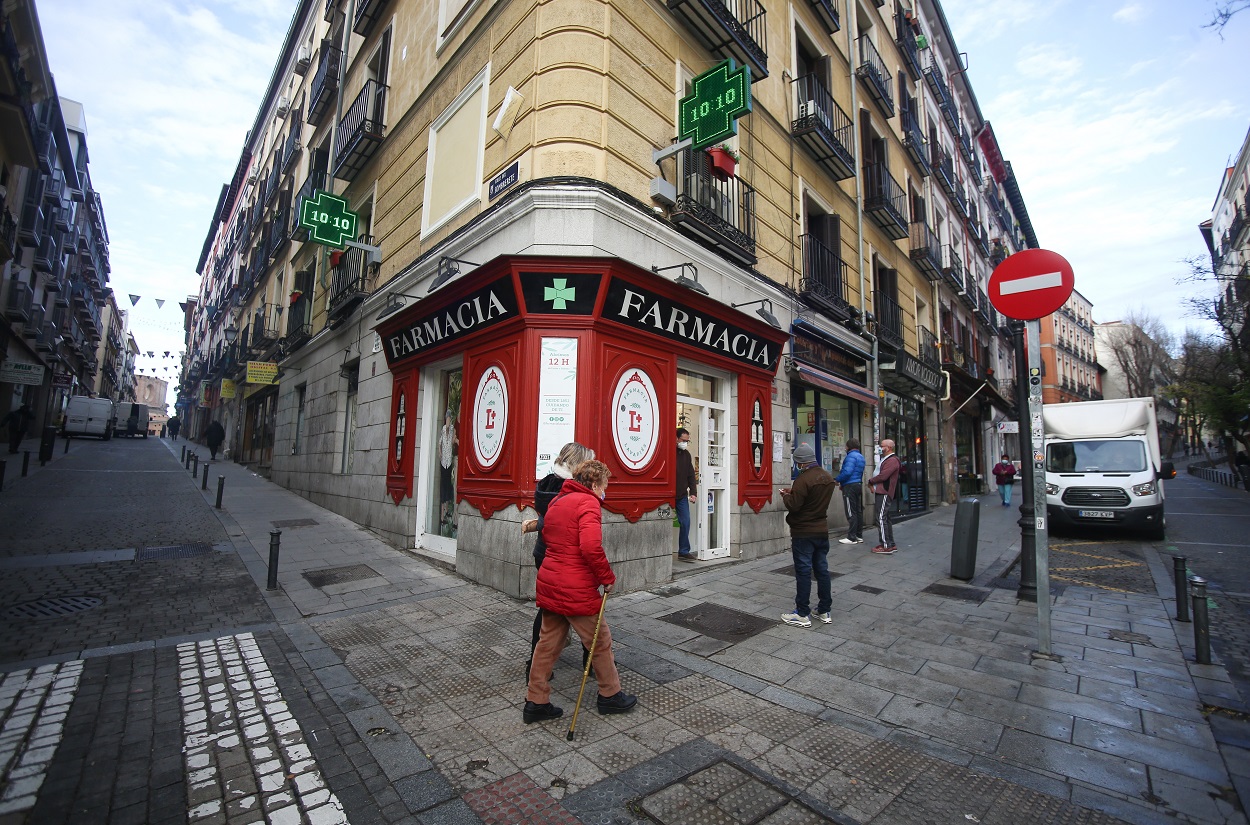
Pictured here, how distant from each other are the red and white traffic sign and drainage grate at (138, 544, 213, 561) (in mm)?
10364

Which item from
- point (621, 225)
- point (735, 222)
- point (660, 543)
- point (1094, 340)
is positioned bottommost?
point (660, 543)

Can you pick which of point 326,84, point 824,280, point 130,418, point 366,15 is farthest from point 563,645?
point 130,418

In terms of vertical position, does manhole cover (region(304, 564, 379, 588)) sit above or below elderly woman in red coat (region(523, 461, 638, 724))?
below

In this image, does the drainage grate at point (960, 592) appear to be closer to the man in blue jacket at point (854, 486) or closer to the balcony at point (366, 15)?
the man in blue jacket at point (854, 486)

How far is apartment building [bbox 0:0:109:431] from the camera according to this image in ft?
49.1

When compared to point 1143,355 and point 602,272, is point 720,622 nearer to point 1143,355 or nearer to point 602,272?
point 602,272

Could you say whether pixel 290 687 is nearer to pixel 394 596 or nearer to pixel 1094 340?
pixel 394 596

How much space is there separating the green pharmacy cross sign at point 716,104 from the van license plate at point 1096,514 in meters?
11.0

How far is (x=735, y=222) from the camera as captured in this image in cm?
902

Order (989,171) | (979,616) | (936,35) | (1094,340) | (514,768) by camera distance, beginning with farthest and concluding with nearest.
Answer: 1. (1094,340)
2. (989,171)
3. (936,35)
4. (979,616)
5. (514,768)

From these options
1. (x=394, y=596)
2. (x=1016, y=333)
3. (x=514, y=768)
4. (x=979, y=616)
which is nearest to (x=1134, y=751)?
(x=979, y=616)

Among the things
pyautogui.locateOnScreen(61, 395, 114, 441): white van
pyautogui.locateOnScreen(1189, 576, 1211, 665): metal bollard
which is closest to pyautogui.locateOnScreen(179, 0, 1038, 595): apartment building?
pyautogui.locateOnScreen(1189, 576, 1211, 665): metal bollard

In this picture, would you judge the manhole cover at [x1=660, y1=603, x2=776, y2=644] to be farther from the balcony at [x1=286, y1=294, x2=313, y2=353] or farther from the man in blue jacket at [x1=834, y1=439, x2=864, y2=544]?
the balcony at [x1=286, y1=294, x2=313, y2=353]

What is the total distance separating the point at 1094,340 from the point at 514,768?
75515mm
